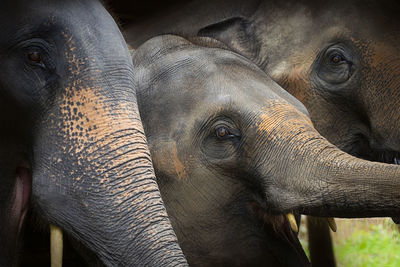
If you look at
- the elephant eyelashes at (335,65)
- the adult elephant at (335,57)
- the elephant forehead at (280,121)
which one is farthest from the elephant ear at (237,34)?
the elephant forehead at (280,121)

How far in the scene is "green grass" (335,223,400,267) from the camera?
4.91 meters

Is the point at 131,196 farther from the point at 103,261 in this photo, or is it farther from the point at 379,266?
the point at 379,266

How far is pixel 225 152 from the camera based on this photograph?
8.85 feet

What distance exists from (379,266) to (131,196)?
322 cm

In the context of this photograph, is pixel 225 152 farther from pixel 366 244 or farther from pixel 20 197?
pixel 366 244

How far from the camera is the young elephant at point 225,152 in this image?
255 centimetres

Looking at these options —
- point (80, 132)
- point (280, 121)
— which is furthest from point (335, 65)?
point (80, 132)

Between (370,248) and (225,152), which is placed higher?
(370,248)

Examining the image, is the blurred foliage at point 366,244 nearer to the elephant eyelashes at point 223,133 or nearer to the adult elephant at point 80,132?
the elephant eyelashes at point 223,133

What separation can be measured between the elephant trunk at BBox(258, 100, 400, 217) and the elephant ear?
0.86 metres

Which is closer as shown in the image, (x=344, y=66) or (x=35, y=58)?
(x=35, y=58)

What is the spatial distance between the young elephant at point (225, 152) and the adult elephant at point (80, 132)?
0.64 m

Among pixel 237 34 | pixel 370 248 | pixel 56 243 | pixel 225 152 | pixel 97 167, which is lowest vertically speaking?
pixel 56 243

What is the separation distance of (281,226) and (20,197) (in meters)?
0.95
